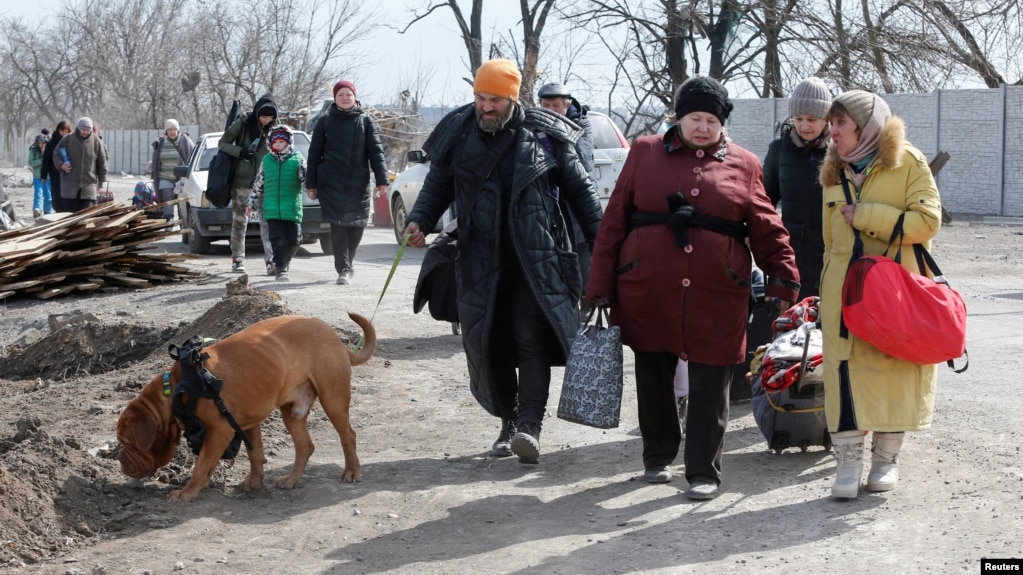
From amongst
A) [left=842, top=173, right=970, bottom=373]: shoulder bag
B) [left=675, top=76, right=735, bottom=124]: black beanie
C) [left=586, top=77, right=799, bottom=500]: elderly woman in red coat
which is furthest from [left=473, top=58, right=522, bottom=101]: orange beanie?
[left=842, top=173, right=970, bottom=373]: shoulder bag

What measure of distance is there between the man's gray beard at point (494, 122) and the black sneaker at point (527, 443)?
1.48m

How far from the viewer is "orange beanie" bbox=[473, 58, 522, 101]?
5816mm

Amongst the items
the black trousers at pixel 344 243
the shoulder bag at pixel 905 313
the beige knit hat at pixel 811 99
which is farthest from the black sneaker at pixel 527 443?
the black trousers at pixel 344 243

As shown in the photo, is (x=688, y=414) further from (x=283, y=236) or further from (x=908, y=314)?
(x=283, y=236)

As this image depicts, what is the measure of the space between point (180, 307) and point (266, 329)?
6.22 m

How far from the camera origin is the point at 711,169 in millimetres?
5254

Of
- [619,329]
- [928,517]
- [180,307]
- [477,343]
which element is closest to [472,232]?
[477,343]

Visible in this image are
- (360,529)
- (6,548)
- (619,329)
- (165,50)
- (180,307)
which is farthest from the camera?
(165,50)

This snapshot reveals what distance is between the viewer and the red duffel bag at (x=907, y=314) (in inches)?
191

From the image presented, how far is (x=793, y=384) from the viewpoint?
5805 millimetres

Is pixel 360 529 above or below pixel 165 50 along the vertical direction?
below

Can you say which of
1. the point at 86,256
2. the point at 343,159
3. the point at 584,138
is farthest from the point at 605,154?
the point at 584,138

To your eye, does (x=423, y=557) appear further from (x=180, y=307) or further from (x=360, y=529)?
(x=180, y=307)

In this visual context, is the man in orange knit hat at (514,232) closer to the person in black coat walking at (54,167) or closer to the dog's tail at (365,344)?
the dog's tail at (365,344)
